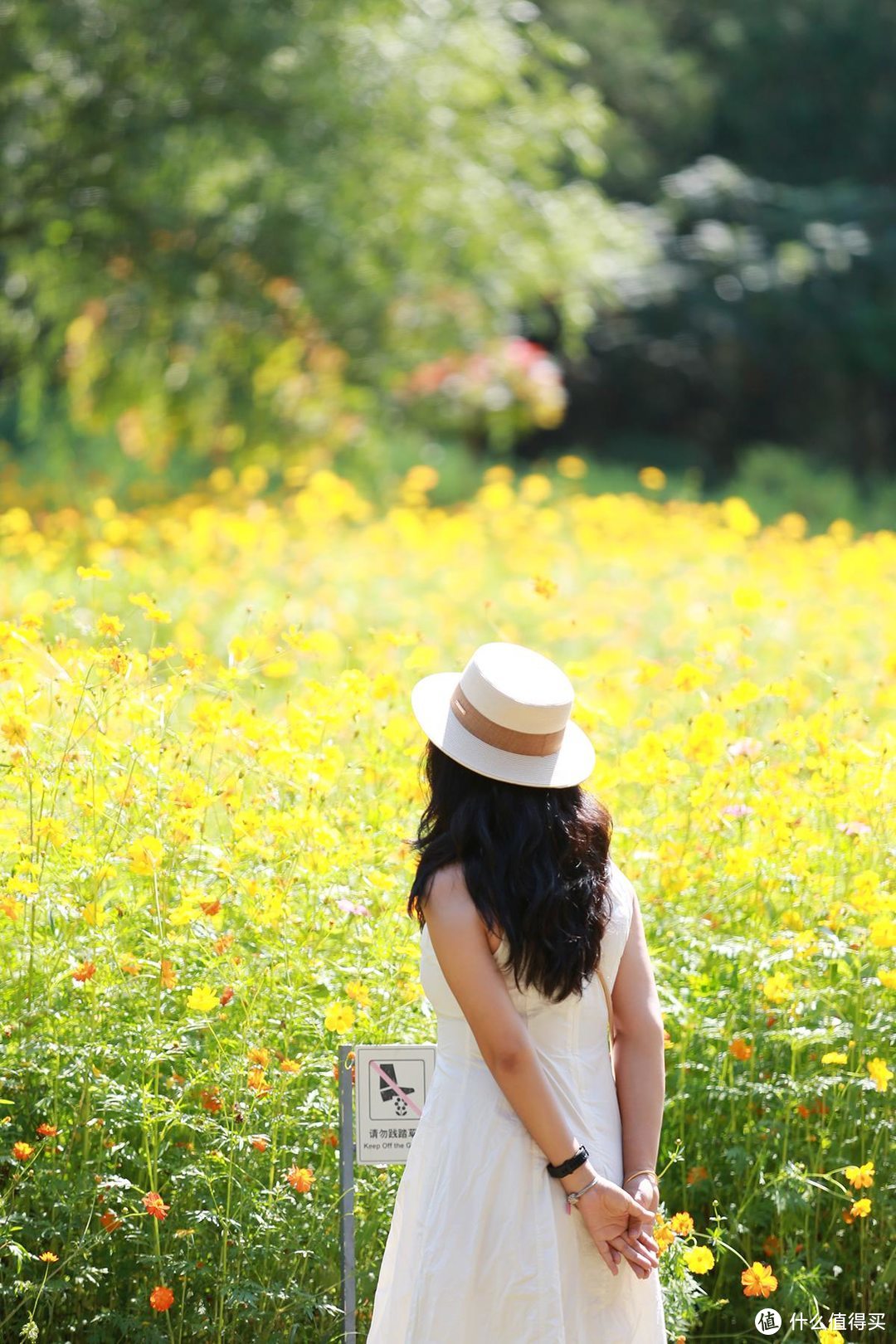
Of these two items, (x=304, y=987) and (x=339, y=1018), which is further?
(x=304, y=987)

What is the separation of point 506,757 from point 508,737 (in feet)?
0.10

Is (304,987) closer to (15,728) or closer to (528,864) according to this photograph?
(15,728)

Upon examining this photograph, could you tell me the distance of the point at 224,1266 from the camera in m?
2.52

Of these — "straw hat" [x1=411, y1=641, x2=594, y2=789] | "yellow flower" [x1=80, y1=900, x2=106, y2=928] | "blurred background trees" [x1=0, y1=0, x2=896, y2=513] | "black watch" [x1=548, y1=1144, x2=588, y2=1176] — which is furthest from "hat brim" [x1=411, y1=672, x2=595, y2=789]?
"blurred background trees" [x1=0, y1=0, x2=896, y2=513]

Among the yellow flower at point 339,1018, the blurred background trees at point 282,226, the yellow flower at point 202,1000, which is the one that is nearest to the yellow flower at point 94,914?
the yellow flower at point 202,1000

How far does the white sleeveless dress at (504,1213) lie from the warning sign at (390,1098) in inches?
10.9

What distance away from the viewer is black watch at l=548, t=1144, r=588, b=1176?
1.99 metres

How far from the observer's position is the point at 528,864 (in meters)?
2.05

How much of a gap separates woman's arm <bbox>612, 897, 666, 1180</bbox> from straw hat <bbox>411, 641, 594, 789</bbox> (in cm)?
27

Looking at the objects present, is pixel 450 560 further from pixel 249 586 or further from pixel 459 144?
pixel 459 144

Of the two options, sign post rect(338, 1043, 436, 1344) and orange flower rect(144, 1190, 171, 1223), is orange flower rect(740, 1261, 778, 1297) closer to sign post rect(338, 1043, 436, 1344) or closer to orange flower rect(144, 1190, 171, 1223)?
sign post rect(338, 1043, 436, 1344)

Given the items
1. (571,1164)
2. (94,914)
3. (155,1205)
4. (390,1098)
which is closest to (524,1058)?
(571,1164)

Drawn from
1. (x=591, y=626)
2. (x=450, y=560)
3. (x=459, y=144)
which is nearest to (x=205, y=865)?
(x=591, y=626)

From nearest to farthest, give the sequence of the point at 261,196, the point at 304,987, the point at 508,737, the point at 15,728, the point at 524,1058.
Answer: the point at 524,1058, the point at 508,737, the point at 15,728, the point at 304,987, the point at 261,196
